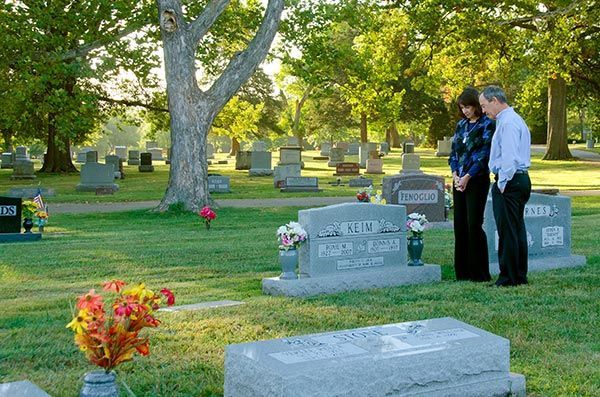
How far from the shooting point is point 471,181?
9086 mm

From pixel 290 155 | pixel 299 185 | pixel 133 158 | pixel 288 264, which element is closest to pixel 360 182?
pixel 299 185

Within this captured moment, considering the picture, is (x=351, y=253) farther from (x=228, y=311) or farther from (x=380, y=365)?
(x=380, y=365)

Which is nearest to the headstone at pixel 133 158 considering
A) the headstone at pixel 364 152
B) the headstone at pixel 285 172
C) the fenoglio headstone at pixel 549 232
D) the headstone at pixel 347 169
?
the headstone at pixel 364 152

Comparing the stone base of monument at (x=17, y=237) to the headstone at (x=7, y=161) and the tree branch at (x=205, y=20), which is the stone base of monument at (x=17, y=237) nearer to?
the tree branch at (x=205, y=20)

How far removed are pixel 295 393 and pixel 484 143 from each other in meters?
5.47

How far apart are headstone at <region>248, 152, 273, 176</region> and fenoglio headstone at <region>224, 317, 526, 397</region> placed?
36084 millimetres

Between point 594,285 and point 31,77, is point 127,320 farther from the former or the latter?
point 31,77

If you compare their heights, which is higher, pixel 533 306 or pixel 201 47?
pixel 201 47

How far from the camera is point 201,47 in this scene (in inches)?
1228

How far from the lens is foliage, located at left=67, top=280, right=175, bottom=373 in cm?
415

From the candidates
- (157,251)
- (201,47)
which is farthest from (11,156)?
(157,251)

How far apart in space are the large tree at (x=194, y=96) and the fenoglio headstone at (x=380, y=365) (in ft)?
55.5

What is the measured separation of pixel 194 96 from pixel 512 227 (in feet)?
45.5

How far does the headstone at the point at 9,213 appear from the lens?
52.9 ft
